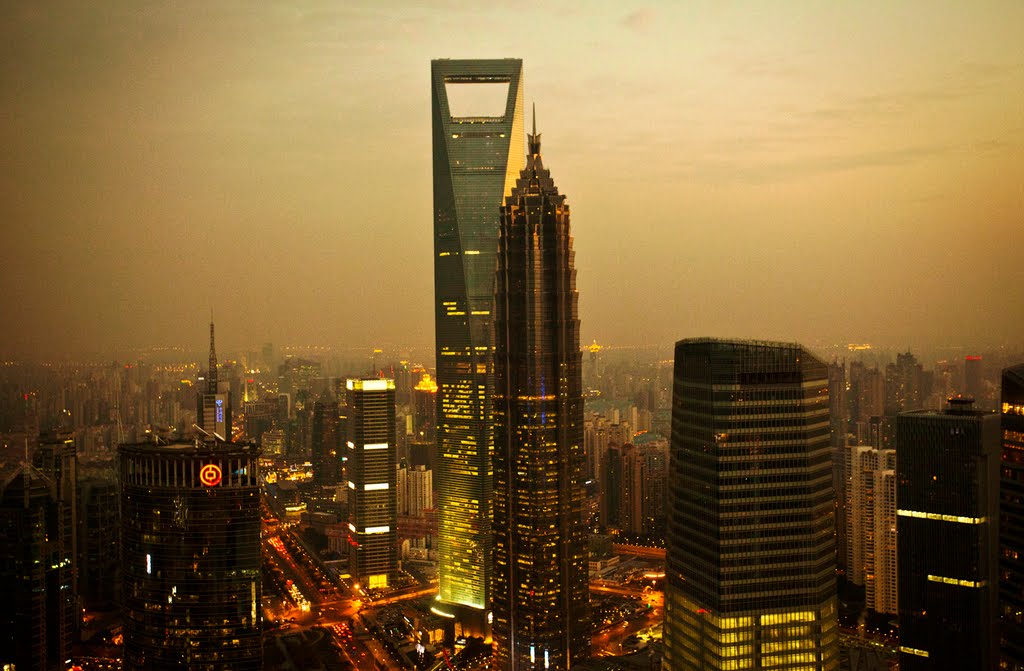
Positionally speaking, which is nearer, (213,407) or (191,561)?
(191,561)

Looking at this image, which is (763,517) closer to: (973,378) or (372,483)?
(973,378)

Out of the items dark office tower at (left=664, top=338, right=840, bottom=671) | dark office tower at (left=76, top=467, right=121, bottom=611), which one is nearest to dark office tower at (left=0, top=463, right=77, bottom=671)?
dark office tower at (left=76, top=467, right=121, bottom=611)

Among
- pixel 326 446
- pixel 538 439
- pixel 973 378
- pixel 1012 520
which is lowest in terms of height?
pixel 326 446

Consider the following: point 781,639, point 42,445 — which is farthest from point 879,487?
point 42,445

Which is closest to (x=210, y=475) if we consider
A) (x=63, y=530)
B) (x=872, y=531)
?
(x=63, y=530)

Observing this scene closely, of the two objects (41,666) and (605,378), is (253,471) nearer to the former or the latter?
(41,666)

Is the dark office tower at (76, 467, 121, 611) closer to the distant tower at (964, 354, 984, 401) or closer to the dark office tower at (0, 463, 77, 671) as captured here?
the dark office tower at (0, 463, 77, 671)
